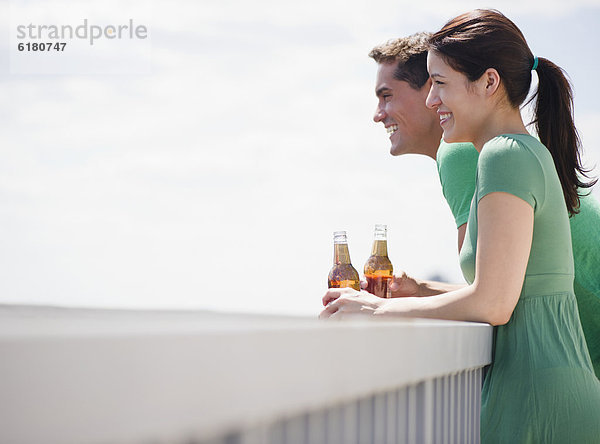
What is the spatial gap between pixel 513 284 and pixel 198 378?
32.2 inches

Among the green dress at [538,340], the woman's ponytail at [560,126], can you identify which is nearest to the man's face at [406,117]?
the woman's ponytail at [560,126]

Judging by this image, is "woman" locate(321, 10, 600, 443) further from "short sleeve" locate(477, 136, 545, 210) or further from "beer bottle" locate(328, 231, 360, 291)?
"beer bottle" locate(328, 231, 360, 291)

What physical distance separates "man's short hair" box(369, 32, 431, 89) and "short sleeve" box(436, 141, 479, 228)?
0.75 m

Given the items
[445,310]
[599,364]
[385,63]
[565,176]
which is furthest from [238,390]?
[385,63]

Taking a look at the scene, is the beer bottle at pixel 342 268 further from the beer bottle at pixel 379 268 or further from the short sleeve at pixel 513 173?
the short sleeve at pixel 513 173

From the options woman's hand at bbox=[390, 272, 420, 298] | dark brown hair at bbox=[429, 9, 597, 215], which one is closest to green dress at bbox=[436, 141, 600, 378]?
dark brown hair at bbox=[429, 9, 597, 215]

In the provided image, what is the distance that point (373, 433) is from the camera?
593 millimetres

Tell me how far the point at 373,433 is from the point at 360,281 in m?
1.08

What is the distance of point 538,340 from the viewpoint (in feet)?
3.70

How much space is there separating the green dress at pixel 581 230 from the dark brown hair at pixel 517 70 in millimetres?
114

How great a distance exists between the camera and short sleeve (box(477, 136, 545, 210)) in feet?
3.55

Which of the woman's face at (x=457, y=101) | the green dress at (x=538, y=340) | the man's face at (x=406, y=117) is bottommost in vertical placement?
the green dress at (x=538, y=340)

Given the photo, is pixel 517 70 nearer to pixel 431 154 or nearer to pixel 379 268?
pixel 379 268

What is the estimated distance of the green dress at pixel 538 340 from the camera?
42.7 inches
